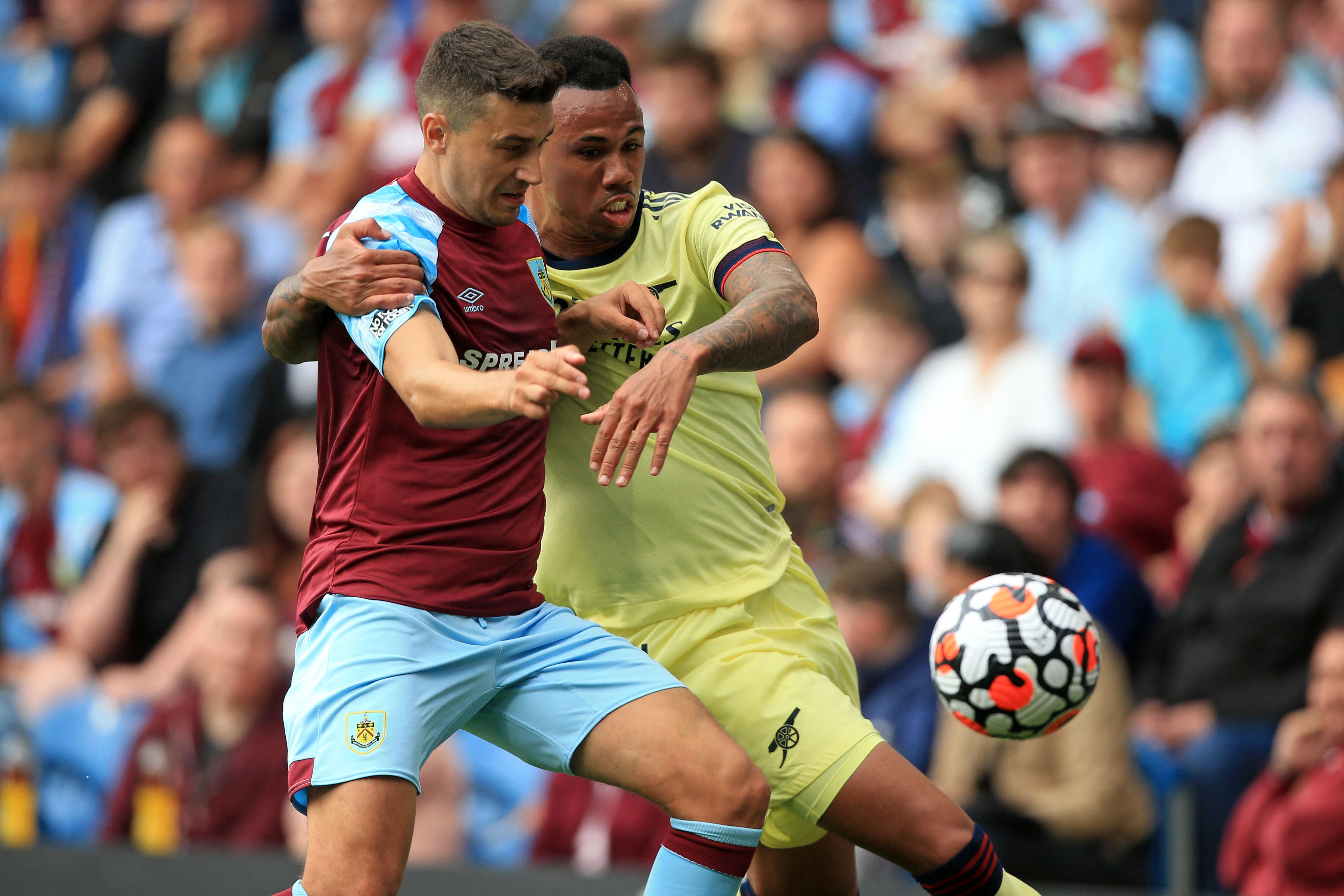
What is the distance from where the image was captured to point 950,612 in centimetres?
484

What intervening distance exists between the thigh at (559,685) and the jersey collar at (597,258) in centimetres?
96

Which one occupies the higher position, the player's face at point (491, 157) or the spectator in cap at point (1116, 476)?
the player's face at point (491, 157)

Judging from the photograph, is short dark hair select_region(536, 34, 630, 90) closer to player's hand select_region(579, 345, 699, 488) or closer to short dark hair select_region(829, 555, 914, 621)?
player's hand select_region(579, 345, 699, 488)

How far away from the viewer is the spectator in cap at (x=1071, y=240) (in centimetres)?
891

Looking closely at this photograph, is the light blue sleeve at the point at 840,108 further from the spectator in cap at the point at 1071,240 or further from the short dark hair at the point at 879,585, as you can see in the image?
the short dark hair at the point at 879,585

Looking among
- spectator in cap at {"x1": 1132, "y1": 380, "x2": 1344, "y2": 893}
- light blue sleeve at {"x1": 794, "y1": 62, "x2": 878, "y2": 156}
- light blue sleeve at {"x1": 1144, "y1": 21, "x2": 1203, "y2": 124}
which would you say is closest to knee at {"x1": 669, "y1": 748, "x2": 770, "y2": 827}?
spectator in cap at {"x1": 1132, "y1": 380, "x2": 1344, "y2": 893}

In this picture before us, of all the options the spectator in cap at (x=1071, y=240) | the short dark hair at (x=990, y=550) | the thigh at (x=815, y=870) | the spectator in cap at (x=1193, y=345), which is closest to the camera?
the thigh at (x=815, y=870)

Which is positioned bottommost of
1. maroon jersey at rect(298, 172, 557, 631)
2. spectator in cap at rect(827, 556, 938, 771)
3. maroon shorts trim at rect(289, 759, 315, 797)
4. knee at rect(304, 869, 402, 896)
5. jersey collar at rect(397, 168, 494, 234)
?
spectator in cap at rect(827, 556, 938, 771)

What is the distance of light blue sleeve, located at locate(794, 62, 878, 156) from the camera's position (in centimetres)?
1020

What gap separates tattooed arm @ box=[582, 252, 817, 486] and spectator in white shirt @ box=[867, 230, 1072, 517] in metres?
4.39

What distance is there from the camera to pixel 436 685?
3820 millimetres

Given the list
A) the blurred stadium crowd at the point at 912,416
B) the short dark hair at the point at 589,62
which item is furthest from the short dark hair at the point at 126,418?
the short dark hair at the point at 589,62

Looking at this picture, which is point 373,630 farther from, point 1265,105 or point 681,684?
point 1265,105

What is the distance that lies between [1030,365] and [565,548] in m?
4.55
